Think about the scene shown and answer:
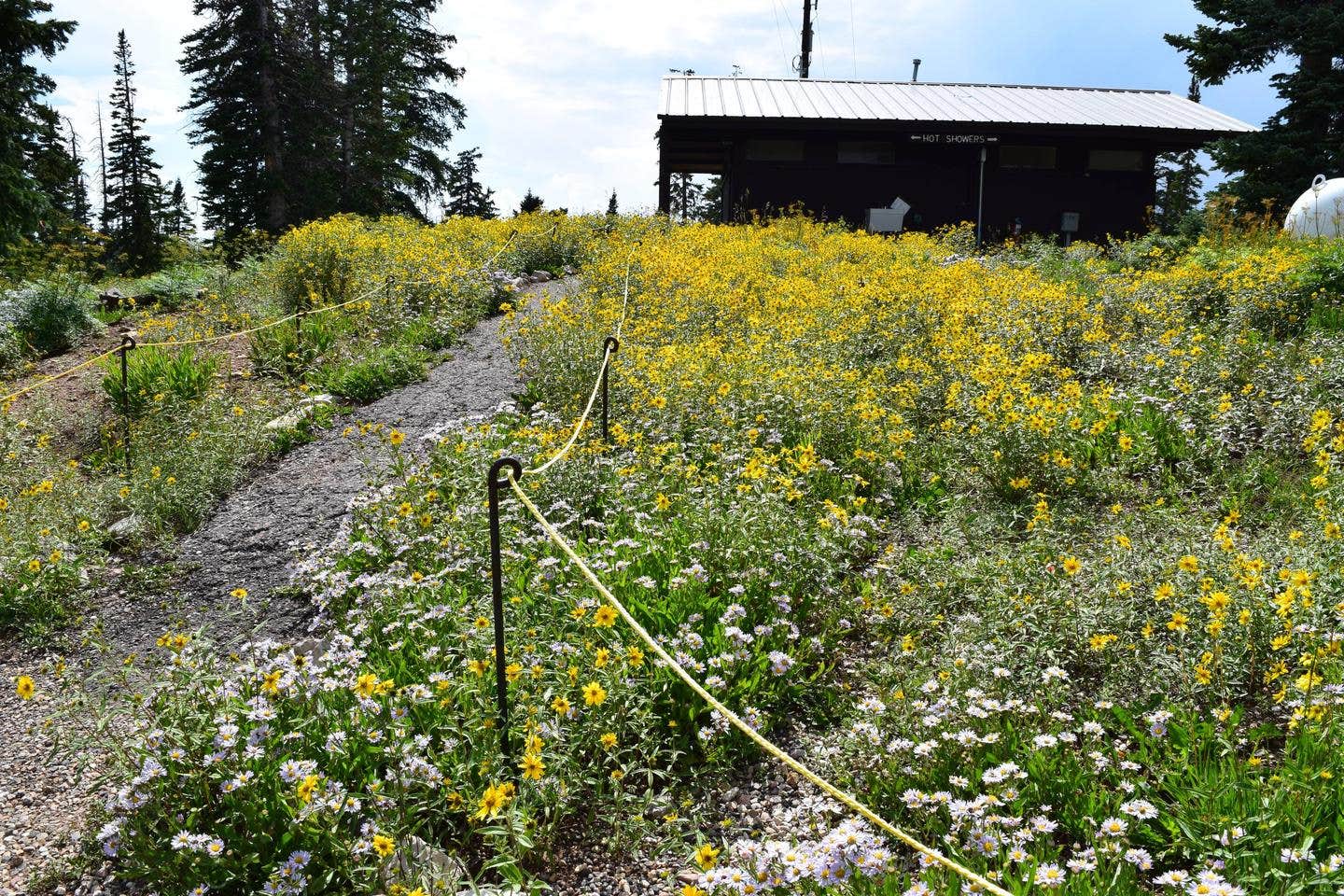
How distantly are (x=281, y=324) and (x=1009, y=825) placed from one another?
383 inches

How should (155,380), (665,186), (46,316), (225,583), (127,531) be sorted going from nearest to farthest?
(225,583)
(127,531)
(155,380)
(46,316)
(665,186)

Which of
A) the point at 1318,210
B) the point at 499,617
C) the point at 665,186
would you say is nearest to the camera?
the point at 499,617

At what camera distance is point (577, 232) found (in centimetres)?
1695

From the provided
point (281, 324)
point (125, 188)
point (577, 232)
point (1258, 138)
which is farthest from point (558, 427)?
point (125, 188)

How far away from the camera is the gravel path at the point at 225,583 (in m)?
3.35

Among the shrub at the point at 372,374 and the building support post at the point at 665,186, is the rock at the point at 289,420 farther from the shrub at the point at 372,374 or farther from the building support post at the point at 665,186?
the building support post at the point at 665,186

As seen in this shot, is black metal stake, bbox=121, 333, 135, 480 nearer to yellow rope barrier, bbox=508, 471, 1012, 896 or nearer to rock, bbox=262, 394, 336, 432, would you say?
rock, bbox=262, 394, 336, 432

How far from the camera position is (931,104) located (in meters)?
22.3

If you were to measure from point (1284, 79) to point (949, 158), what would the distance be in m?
7.24

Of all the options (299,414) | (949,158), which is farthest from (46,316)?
(949,158)

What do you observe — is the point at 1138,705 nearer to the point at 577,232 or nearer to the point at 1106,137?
the point at 577,232

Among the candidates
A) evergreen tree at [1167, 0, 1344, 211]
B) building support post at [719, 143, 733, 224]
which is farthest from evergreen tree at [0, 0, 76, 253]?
evergreen tree at [1167, 0, 1344, 211]

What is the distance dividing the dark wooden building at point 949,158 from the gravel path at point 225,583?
50.4 ft

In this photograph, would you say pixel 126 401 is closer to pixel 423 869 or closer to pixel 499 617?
pixel 499 617
